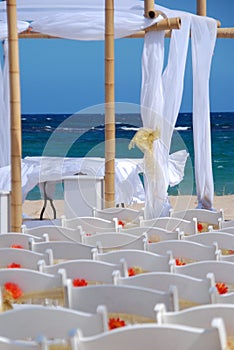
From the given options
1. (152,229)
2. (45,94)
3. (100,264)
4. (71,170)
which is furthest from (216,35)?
(45,94)

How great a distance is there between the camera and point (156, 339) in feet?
7.64

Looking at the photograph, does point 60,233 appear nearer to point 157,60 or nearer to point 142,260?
point 142,260

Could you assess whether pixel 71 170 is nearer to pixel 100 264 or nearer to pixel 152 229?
pixel 152 229

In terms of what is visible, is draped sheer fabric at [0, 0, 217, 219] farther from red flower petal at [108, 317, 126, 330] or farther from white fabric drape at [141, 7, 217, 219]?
red flower petal at [108, 317, 126, 330]

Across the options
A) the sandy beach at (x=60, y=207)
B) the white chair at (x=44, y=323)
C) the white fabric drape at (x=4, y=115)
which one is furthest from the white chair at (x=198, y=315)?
the sandy beach at (x=60, y=207)

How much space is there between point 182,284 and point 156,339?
780mm

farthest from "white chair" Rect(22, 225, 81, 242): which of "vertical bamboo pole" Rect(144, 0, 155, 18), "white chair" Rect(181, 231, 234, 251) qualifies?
"vertical bamboo pole" Rect(144, 0, 155, 18)

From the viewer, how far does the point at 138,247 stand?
171 inches

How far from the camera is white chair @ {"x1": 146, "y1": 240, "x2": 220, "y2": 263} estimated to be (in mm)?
3929

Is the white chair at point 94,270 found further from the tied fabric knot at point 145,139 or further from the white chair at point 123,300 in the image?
the tied fabric knot at point 145,139

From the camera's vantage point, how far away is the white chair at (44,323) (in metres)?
2.58

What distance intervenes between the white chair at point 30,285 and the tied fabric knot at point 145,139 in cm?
326

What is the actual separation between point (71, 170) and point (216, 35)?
7.01 feet

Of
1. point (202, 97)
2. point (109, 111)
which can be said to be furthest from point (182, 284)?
point (202, 97)
